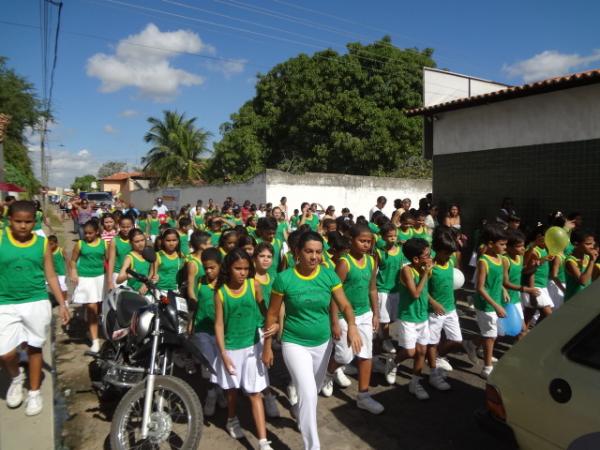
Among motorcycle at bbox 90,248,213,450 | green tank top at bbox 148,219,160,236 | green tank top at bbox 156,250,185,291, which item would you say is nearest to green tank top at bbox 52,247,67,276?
green tank top at bbox 156,250,185,291

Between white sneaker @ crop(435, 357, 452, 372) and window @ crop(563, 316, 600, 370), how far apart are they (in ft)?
8.13

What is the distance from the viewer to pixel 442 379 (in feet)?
14.6

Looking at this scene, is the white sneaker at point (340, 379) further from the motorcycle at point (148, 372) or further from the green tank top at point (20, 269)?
the green tank top at point (20, 269)

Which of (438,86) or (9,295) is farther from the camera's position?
(438,86)

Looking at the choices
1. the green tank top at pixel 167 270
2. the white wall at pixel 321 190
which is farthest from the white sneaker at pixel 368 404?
the white wall at pixel 321 190

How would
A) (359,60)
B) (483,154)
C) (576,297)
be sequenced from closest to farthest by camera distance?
1. (576,297)
2. (483,154)
3. (359,60)

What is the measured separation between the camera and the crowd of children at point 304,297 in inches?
127

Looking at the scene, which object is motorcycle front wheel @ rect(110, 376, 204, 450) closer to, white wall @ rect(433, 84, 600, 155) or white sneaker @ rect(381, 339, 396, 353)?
white sneaker @ rect(381, 339, 396, 353)

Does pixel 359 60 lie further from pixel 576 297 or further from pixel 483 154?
pixel 576 297

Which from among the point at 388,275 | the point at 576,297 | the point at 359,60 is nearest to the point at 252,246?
the point at 388,275

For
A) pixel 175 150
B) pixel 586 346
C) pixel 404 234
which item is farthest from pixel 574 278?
pixel 175 150

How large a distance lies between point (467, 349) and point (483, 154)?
21.7ft

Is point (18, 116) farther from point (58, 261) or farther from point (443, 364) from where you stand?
point (443, 364)

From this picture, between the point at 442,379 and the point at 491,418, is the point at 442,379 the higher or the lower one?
the lower one
